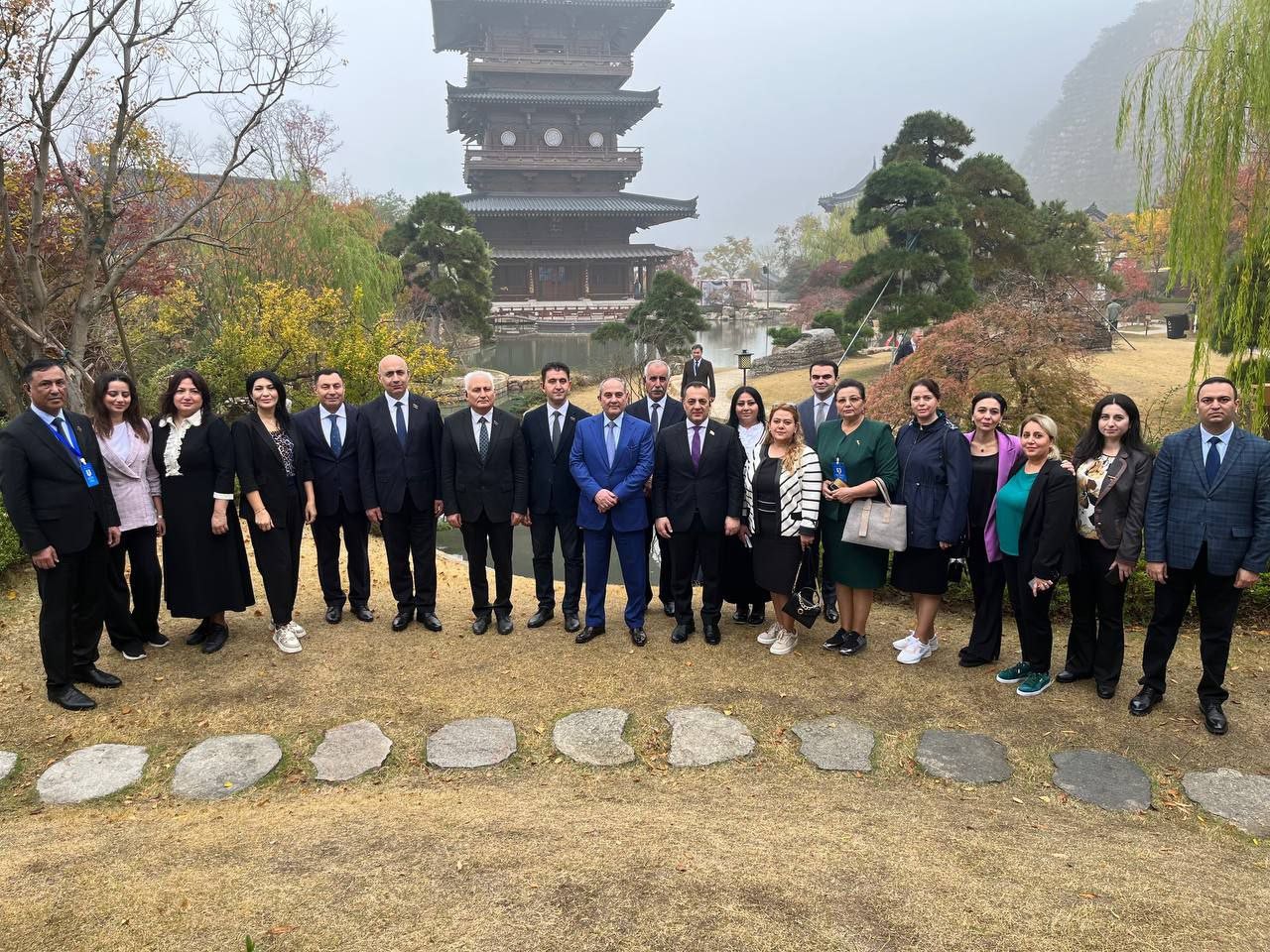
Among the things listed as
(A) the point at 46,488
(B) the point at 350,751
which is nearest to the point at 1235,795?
(B) the point at 350,751

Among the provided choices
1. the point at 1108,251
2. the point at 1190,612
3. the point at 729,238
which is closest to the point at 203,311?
the point at 1190,612

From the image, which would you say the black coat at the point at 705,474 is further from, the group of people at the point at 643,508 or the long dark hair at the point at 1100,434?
the long dark hair at the point at 1100,434

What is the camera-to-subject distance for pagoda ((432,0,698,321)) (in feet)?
126

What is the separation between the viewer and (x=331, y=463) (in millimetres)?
5023

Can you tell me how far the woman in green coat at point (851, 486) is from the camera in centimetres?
450

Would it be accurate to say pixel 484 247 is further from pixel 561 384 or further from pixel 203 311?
pixel 561 384

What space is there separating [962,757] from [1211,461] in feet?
5.74

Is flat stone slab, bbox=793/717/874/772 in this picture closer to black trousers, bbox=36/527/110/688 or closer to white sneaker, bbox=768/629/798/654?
white sneaker, bbox=768/629/798/654

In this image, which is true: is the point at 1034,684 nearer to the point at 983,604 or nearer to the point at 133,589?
the point at 983,604

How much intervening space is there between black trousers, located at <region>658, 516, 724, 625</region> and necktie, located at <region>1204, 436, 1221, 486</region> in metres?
2.41

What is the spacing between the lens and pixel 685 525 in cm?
485

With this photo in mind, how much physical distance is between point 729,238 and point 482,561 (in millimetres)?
65133

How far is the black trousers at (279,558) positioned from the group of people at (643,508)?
22 millimetres

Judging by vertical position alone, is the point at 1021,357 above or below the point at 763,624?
above
